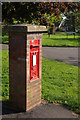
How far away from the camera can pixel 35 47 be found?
467 centimetres

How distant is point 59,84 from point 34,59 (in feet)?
→ 8.36

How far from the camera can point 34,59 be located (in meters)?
4.71

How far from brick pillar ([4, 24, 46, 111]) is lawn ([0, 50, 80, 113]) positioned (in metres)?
0.92

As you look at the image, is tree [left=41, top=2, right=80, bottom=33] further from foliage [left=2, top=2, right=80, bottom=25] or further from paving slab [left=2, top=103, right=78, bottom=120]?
paving slab [left=2, top=103, right=78, bottom=120]

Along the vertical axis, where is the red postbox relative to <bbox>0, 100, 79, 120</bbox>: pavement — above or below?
above

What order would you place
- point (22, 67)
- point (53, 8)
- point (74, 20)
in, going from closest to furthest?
1. point (22, 67)
2. point (53, 8)
3. point (74, 20)

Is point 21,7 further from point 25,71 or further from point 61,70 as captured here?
point 25,71

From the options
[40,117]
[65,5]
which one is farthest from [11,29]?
[65,5]

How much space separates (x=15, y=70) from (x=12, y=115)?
3.38 ft

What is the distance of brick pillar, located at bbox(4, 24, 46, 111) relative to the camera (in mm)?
4387

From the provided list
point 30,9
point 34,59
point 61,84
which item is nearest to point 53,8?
point 30,9

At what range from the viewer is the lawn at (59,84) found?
562cm

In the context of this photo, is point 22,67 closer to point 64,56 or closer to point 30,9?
point 30,9

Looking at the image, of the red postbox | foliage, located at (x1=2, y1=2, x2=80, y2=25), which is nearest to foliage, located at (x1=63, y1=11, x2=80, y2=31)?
foliage, located at (x1=2, y1=2, x2=80, y2=25)
